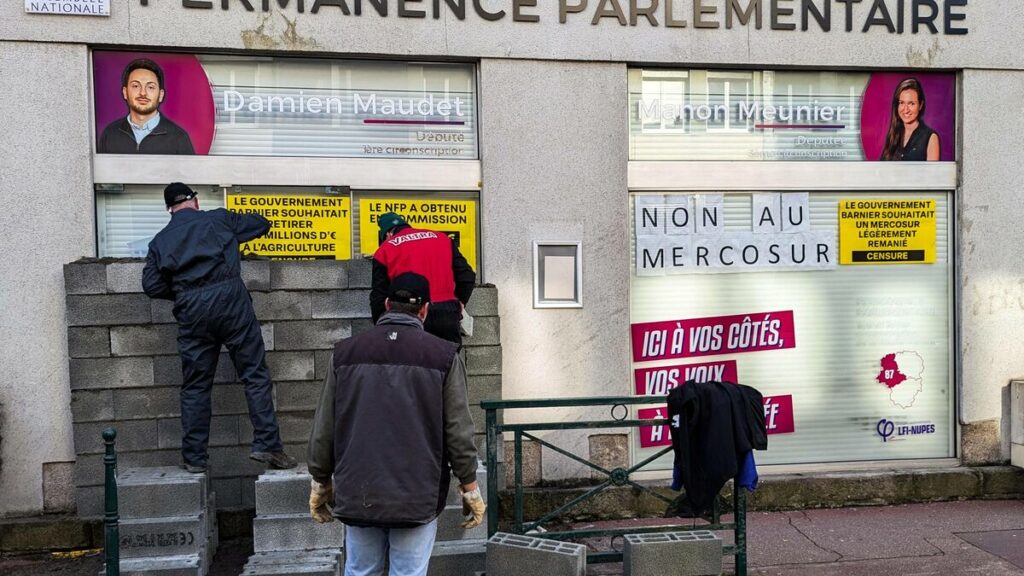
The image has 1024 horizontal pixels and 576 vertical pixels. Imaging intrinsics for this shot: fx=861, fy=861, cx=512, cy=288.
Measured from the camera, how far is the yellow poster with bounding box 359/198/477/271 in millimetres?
6906

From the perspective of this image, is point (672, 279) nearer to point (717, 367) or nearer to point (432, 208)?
point (717, 367)

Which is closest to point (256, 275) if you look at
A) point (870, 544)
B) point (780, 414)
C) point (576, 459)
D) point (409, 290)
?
point (576, 459)

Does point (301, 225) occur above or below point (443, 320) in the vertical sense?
above

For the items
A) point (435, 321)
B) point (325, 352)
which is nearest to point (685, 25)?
point (435, 321)

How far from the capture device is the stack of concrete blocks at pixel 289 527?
5.19m

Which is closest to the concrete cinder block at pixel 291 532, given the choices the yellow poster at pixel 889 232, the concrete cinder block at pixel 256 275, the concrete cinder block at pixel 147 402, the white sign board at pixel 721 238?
the concrete cinder block at pixel 147 402

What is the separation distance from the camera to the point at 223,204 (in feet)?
22.0

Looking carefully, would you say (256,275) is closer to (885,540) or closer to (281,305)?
(281,305)

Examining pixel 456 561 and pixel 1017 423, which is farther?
pixel 1017 423

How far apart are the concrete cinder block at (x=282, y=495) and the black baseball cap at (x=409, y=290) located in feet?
6.50

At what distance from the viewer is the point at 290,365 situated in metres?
6.30

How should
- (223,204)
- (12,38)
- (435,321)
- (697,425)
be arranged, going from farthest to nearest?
(223,204), (12,38), (435,321), (697,425)

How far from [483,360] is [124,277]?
264cm

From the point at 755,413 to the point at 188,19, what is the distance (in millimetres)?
5004
